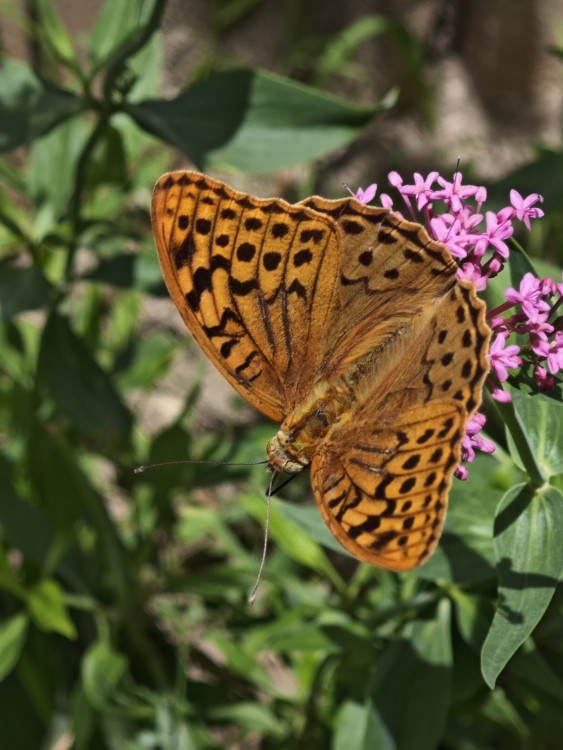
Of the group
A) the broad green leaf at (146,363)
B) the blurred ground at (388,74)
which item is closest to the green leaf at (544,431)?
the broad green leaf at (146,363)

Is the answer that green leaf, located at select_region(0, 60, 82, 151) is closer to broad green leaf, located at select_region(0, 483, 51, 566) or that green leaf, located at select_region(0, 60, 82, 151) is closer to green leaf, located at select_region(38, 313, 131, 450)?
green leaf, located at select_region(38, 313, 131, 450)

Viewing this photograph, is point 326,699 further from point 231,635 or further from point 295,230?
point 295,230

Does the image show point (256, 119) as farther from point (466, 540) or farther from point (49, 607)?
point (49, 607)

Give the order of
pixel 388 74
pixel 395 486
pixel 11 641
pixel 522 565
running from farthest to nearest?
pixel 388 74, pixel 11 641, pixel 522 565, pixel 395 486

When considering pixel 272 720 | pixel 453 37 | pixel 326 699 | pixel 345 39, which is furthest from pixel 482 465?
pixel 453 37

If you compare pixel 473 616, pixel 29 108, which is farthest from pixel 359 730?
pixel 29 108

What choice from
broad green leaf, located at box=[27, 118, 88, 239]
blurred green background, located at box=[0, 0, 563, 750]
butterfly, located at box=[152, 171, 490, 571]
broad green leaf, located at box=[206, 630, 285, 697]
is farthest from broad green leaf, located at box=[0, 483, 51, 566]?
butterfly, located at box=[152, 171, 490, 571]
